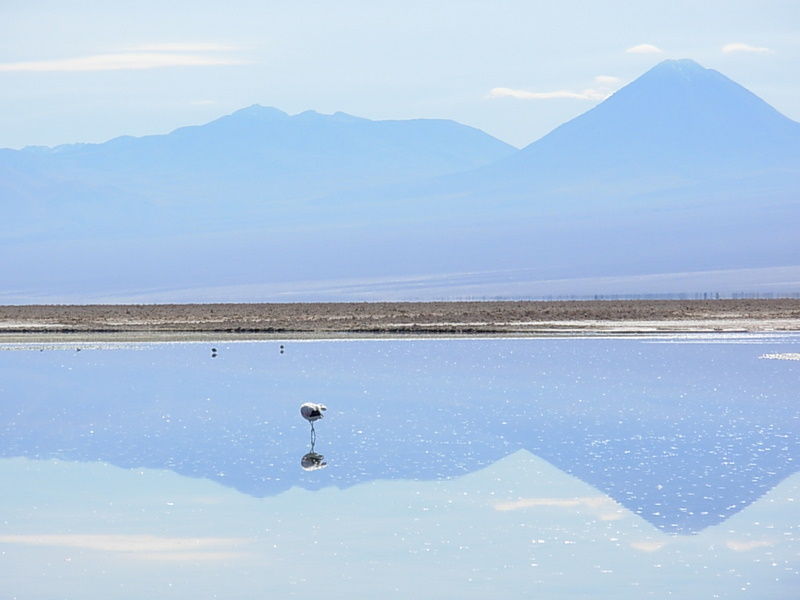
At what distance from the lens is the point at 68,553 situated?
46.1 ft

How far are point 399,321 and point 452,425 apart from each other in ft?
105

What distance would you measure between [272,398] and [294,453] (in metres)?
7.53

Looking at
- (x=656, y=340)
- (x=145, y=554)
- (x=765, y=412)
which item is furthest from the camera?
(x=656, y=340)

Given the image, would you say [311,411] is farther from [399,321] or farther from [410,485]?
[399,321]

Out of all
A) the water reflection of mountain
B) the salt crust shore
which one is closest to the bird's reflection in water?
the water reflection of mountain

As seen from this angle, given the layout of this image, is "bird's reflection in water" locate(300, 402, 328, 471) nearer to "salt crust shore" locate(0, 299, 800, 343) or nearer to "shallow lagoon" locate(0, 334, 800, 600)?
"shallow lagoon" locate(0, 334, 800, 600)

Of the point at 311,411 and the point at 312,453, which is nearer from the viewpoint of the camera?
the point at 312,453

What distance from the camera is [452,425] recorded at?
23.0 metres

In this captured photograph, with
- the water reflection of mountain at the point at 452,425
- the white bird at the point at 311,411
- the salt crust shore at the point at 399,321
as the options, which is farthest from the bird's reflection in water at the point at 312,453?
the salt crust shore at the point at 399,321

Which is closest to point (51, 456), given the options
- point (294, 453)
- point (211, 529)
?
point (294, 453)

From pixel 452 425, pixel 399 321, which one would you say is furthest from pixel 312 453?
pixel 399 321

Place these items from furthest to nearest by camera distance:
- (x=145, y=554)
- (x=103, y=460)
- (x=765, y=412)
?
1. (x=765, y=412)
2. (x=103, y=460)
3. (x=145, y=554)

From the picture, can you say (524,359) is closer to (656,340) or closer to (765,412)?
(656,340)

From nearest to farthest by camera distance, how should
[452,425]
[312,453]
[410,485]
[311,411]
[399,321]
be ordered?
[410,485] → [312,453] → [311,411] → [452,425] → [399,321]
